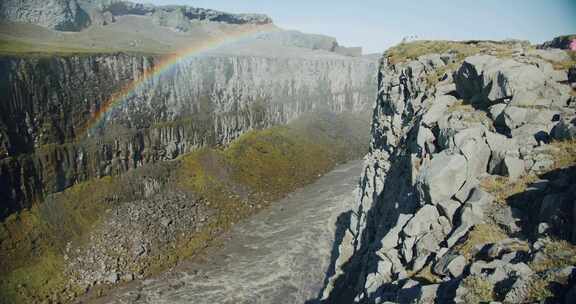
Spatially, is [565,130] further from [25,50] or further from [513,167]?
[25,50]

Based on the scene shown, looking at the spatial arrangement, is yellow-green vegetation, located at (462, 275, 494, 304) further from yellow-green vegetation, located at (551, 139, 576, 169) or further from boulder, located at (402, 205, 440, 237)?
yellow-green vegetation, located at (551, 139, 576, 169)

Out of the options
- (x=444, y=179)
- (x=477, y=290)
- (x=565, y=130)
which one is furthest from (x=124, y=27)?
(x=477, y=290)

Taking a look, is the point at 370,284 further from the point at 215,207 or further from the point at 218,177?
the point at 218,177

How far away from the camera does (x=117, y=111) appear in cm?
5159

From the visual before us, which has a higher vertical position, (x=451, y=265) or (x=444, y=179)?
(x=444, y=179)

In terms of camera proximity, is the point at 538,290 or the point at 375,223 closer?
the point at 538,290

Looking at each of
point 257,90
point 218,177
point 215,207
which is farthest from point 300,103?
point 215,207

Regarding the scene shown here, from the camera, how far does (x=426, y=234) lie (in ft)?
40.1

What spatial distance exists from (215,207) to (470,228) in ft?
145

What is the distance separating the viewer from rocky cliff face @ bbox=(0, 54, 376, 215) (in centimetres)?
4022

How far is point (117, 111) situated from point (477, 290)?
49546 mm

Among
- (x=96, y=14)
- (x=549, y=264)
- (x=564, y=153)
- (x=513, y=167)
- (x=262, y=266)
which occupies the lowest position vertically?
(x=262, y=266)

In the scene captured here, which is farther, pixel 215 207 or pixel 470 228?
pixel 215 207

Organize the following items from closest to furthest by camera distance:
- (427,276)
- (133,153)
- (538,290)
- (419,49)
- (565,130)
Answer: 1. (538,290)
2. (427,276)
3. (565,130)
4. (419,49)
5. (133,153)
